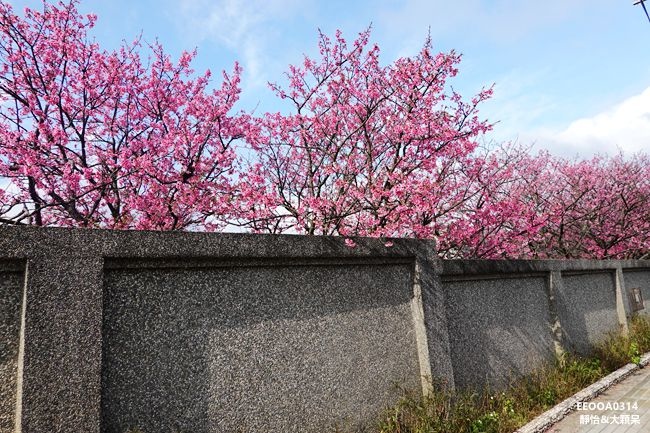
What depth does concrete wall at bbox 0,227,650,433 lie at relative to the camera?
2.50 m

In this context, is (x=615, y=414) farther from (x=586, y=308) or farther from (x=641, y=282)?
(x=641, y=282)

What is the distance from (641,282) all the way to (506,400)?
8896 millimetres

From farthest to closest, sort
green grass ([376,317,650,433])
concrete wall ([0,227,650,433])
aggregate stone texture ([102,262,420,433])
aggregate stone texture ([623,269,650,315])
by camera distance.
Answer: aggregate stone texture ([623,269,650,315]) → green grass ([376,317,650,433]) → aggregate stone texture ([102,262,420,433]) → concrete wall ([0,227,650,433])

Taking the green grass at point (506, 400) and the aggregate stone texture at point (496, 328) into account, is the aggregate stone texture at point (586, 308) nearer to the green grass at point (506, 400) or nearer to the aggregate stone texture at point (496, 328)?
the green grass at point (506, 400)

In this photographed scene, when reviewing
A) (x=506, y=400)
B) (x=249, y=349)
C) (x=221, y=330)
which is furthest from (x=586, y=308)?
(x=221, y=330)

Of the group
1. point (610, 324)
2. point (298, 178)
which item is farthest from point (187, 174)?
point (610, 324)

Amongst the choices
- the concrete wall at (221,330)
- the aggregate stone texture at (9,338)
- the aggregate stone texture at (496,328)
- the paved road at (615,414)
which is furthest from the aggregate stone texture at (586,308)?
the aggregate stone texture at (9,338)

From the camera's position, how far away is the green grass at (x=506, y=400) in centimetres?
418

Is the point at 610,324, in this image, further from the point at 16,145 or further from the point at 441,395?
the point at 16,145

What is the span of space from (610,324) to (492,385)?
5201 millimetres

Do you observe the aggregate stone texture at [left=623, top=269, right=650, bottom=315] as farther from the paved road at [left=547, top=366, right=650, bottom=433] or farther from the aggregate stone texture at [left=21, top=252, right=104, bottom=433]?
the aggregate stone texture at [left=21, top=252, right=104, bottom=433]

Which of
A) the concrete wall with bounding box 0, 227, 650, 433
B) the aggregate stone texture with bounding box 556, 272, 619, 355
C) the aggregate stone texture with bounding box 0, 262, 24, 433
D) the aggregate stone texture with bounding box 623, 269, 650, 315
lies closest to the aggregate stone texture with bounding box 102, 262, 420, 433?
the concrete wall with bounding box 0, 227, 650, 433

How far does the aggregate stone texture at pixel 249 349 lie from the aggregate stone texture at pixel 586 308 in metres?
4.42

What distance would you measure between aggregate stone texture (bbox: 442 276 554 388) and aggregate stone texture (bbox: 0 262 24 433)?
14.6ft
